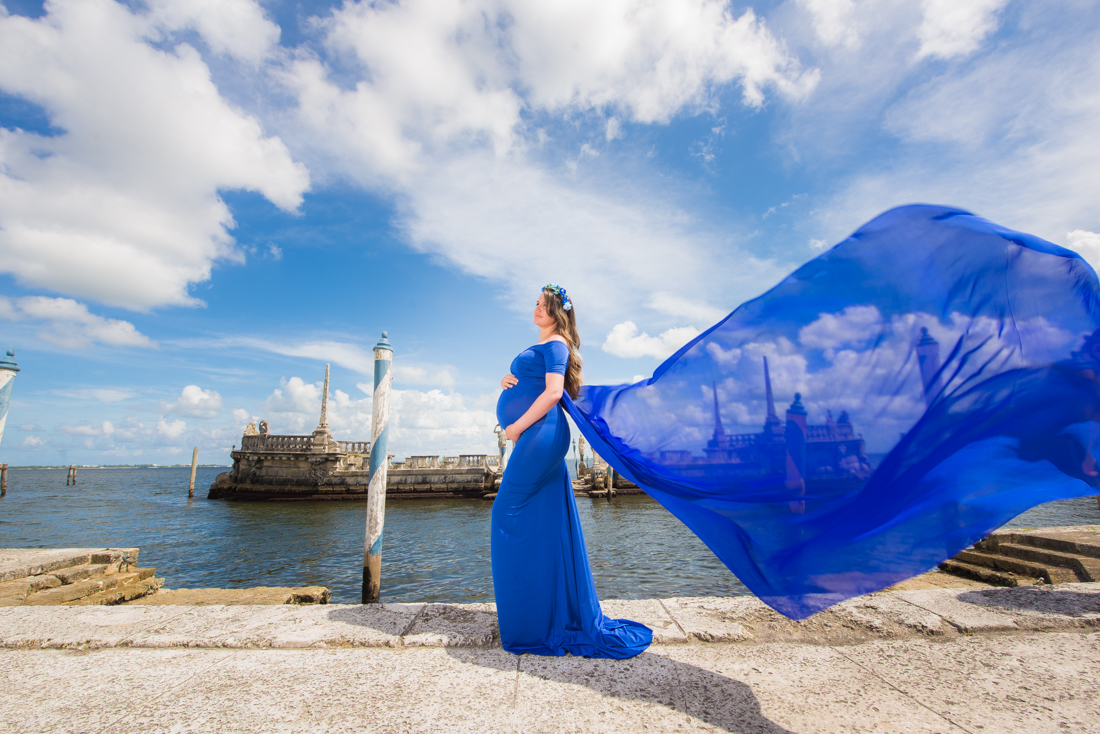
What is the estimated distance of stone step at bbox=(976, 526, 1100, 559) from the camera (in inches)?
195

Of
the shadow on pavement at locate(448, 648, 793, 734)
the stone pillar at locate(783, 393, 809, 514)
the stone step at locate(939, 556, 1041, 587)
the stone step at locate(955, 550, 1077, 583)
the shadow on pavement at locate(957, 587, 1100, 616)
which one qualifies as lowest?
the stone step at locate(939, 556, 1041, 587)

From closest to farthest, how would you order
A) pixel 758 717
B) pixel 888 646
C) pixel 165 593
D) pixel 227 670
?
pixel 758 717, pixel 227 670, pixel 888 646, pixel 165 593

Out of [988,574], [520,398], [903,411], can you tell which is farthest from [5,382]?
[988,574]

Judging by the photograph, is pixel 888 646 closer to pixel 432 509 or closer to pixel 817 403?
pixel 817 403

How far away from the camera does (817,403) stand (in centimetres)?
207

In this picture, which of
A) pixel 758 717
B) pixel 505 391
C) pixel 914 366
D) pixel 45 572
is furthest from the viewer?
pixel 45 572

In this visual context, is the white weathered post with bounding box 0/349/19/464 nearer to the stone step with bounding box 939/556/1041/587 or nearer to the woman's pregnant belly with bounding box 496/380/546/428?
the woman's pregnant belly with bounding box 496/380/546/428

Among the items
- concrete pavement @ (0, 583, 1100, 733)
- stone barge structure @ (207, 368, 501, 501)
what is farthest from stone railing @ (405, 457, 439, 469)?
concrete pavement @ (0, 583, 1100, 733)

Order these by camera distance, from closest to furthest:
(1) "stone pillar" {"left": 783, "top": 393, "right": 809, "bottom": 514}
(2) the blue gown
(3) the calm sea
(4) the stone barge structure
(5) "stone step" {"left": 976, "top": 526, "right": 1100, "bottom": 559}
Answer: (1) "stone pillar" {"left": 783, "top": 393, "right": 809, "bottom": 514}, (2) the blue gown, (5) "stone step" {"left": 976, "top": 526, "right": 1100, "bottom": 559}, (3) the calm sea, (4) the stone barge structure

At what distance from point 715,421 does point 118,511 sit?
38420 millimetres

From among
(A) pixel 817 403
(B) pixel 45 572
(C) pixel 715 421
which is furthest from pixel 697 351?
(B) pixel 45 572

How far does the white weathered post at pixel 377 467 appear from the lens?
445 cm

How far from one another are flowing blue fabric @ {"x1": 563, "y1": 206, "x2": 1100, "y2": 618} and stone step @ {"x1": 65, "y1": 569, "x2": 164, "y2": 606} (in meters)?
5.89

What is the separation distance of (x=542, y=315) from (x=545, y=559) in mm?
1346
